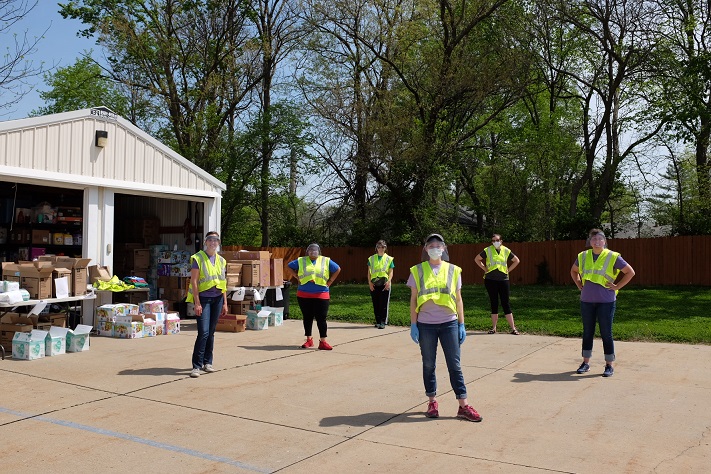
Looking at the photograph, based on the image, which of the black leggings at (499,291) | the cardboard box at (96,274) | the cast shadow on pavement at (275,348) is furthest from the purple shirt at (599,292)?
the cardboard box at (96,274)

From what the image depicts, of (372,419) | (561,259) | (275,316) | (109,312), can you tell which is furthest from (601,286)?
(561,259)

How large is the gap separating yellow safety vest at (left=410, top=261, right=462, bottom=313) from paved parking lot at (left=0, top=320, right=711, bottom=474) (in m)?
1.19

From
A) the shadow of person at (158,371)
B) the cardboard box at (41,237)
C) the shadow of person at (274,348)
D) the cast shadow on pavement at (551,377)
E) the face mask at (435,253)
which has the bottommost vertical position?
the cast shadow on pavement at (551,377)

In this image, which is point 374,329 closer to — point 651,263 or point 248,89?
point 651,263

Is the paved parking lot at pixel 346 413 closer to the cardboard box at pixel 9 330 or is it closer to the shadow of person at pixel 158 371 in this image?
the shadow of person at pixel 158 371

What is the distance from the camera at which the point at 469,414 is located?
6547 mm

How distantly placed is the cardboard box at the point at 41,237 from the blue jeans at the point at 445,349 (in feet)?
38.9

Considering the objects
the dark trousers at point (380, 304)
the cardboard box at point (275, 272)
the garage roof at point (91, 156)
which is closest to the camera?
the garage roof at point (91, 156)

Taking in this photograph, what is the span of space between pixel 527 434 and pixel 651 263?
21.1 metres

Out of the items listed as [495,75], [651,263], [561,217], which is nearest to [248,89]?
[495,75]

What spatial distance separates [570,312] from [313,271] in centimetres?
838

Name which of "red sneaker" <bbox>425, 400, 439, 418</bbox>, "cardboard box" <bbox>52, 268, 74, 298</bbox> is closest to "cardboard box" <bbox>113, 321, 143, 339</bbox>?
"cardboard box" <bbox>52, 268, 74, 298</bbox>

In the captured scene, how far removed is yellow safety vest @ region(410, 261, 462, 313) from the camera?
6.45 m

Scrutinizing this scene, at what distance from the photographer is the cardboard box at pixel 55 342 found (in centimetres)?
1017
